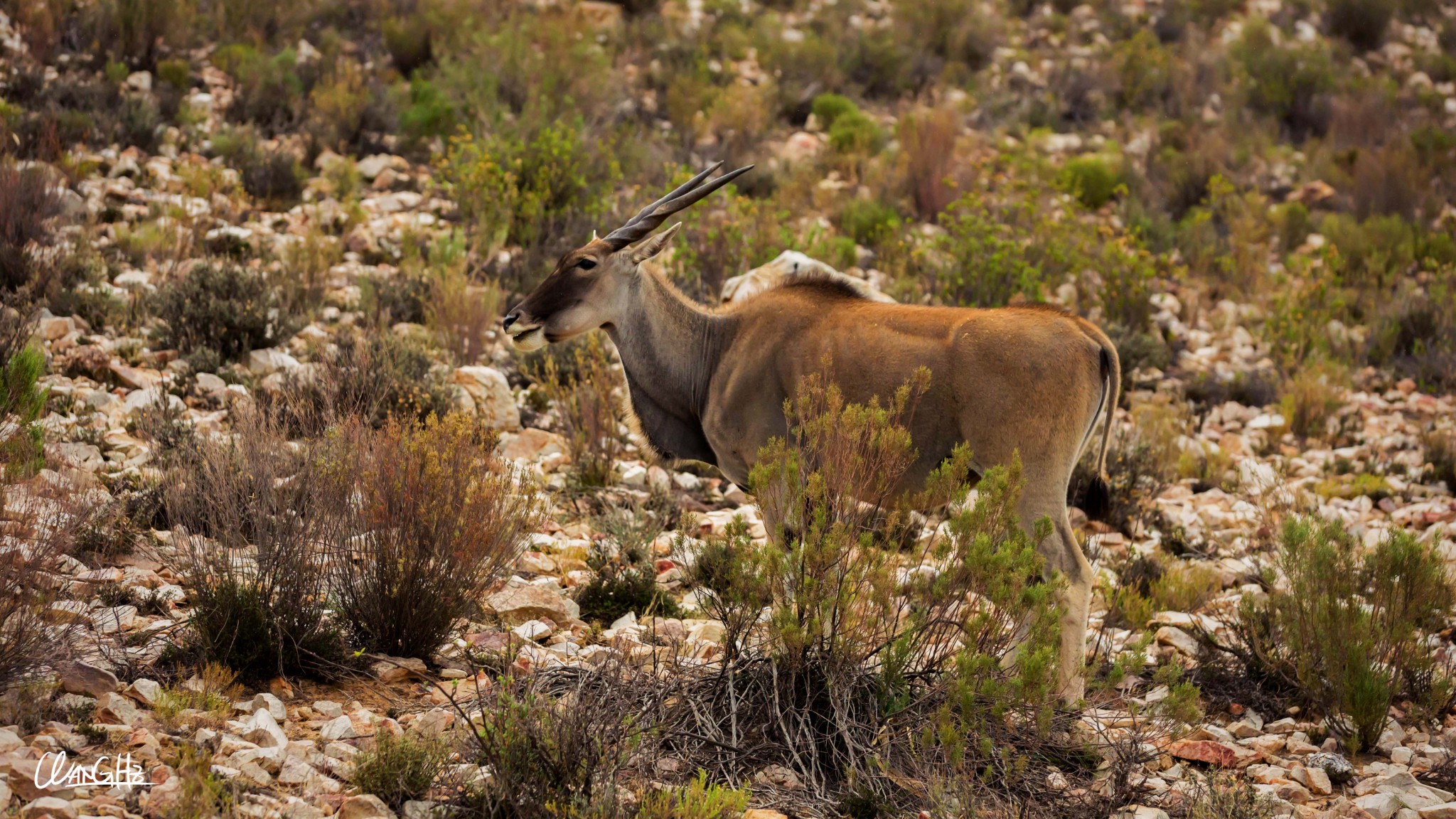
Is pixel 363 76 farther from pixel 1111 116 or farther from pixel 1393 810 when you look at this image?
pixel 1393 810

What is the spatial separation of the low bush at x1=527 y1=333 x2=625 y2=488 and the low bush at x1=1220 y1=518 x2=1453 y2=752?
181 inches

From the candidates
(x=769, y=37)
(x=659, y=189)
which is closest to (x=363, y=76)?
(x=659, y=189)

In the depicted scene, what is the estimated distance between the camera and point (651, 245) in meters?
7.49

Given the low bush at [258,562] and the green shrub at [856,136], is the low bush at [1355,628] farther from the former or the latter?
the green shrub at [856,136]

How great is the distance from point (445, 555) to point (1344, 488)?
7.49 meters

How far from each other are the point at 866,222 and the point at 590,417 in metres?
6.13

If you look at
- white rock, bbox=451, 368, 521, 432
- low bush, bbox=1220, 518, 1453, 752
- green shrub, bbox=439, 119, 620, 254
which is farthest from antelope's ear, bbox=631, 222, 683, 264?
green shrub, bbox=439, 119, 620, 254

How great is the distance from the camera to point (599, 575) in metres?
7.32

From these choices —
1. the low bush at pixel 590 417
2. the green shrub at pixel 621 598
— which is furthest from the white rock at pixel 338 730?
the low bush at pixel 590 417

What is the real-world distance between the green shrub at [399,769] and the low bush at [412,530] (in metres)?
1.21

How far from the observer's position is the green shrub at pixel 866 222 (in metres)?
14.3

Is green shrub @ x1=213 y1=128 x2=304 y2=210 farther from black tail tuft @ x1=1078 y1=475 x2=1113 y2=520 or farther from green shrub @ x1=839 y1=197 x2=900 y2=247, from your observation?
black tail tuft @ x1=1078 y1=475 x2=1113 y2=520

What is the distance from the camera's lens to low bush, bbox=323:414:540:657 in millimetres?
5898

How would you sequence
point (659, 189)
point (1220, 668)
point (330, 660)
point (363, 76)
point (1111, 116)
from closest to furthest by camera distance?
point (330, 660), point (1220, 668), point (659, 189), point (363, 76), point (1111, 116)
